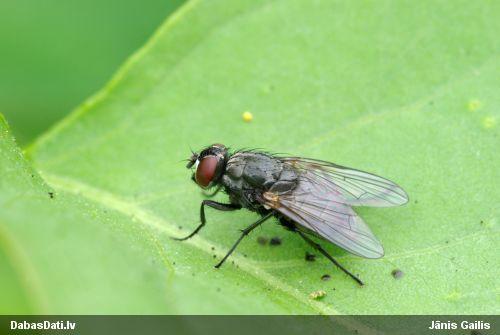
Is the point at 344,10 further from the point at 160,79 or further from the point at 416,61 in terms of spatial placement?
the point at 160,79

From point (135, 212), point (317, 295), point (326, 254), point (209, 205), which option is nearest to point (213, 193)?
point (209, 205)

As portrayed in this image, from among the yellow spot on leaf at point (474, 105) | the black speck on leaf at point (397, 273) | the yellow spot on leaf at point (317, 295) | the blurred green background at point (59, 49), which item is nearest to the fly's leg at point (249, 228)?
the yellow spot on leaf at point (317, 295)

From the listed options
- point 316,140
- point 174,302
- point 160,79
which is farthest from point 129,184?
point 174,302

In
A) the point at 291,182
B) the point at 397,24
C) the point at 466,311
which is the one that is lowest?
the point at 466,311

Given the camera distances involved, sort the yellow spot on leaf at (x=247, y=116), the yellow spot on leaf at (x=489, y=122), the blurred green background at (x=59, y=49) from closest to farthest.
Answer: the yellow spot on leaf at (x=489, y=122)
the yellow spot on leaf at (x=247, y=116)
the blurred green background at (x=59, y=49)

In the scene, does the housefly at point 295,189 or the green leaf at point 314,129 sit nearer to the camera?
the green leaf at point 314,129

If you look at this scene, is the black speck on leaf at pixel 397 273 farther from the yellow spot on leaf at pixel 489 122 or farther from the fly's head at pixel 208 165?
the fly's head at pixel 208 165

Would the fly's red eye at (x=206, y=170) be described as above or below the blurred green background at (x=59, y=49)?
below

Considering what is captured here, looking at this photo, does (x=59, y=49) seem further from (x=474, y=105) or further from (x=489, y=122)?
(x=489, y=122)
